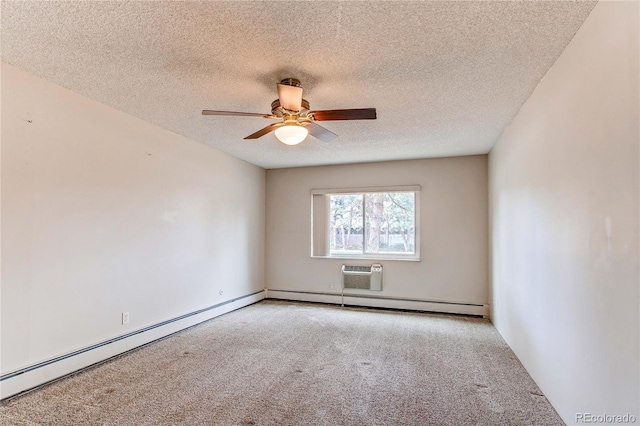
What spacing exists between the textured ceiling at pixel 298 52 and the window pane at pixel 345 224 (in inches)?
97.4

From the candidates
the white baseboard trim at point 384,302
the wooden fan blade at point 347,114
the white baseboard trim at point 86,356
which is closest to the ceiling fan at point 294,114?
the wooden fan blade at point 347,114

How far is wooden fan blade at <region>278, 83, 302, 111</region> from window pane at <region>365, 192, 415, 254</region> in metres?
3.45

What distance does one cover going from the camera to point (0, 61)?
233 cm

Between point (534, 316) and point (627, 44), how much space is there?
6.85 feet

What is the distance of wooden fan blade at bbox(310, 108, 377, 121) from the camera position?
2.31m

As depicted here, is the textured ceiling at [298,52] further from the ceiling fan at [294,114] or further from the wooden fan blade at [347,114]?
the wooden fan blade at [347,114]

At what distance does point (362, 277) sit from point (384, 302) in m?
0.53

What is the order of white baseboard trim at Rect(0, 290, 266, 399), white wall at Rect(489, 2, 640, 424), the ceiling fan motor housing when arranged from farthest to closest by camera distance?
1. the ceiling fan motor housing
2. white baseboard trim at Rect(0, 290, 266, 399)
3. white wall at Rect(489, 2, 640, 424)

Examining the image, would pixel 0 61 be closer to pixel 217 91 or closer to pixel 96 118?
pixel 96 118

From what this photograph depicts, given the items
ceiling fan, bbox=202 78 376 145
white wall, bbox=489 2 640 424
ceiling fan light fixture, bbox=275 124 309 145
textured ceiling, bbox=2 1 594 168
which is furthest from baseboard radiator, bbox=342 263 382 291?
ceiling fan light fixture, bbox=275 124 309 145

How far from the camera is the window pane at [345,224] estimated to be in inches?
226

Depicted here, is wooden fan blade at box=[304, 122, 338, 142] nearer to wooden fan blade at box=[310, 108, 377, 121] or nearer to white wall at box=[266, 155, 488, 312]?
wooden fan blade at box=[310, 108, 377, 121]

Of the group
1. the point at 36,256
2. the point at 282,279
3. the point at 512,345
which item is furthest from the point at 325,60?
the point at 282,279

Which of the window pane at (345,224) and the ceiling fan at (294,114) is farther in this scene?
the window pane at (345,224)
